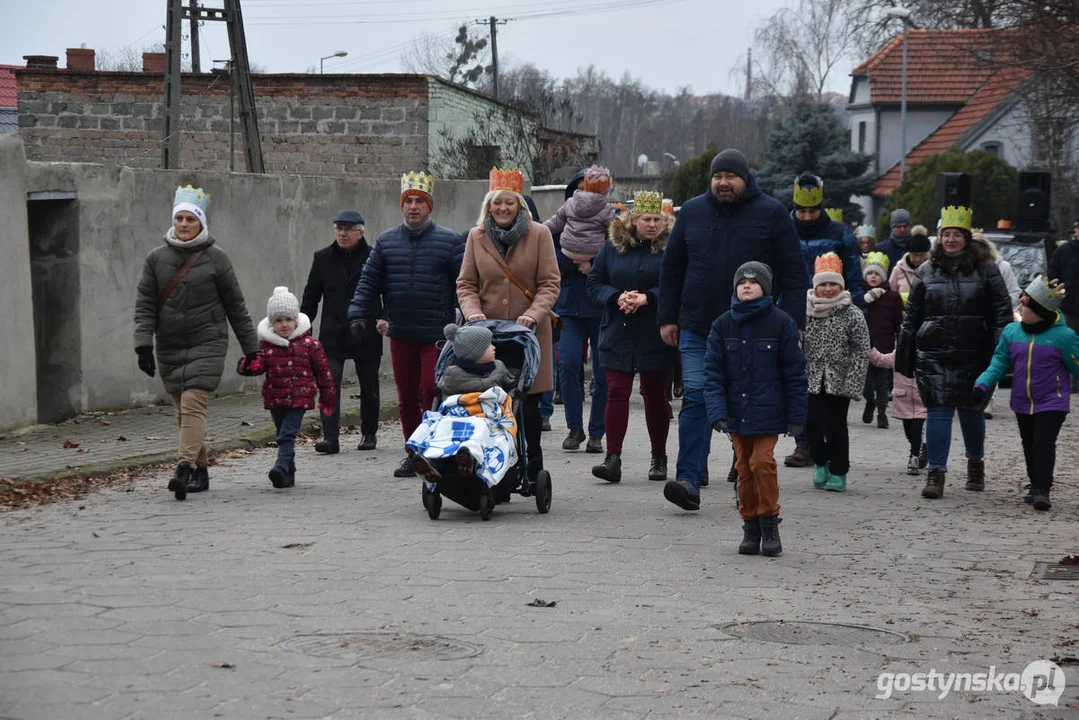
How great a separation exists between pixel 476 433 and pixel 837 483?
10.4ft

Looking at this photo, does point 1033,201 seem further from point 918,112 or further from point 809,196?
point 918,112

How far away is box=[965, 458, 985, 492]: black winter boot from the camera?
11.7 metres

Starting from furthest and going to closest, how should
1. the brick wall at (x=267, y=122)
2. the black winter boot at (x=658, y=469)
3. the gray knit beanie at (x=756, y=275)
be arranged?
the brick wall at (x=267, y=122), the black winter boot at (x=658, y=469), the gray knit beanie at (x=756, y=275)

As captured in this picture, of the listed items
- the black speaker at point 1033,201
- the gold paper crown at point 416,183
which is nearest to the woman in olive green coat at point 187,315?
the gold paper crown at point 416,183

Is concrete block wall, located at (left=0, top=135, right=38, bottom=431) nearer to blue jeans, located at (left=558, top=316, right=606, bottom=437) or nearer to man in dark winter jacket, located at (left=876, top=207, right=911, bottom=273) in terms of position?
blue jeans, located at (left=558, top=316, right=606, bottom=437)

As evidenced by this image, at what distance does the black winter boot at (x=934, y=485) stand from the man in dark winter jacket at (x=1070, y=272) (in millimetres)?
10890

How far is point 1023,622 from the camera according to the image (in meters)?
7.15

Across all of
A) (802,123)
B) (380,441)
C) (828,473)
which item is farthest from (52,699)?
(802,123)

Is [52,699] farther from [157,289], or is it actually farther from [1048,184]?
[1048,184]

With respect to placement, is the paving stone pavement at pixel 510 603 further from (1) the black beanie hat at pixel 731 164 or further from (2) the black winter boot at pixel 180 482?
(1) the black beanie hat at pixel 731 164

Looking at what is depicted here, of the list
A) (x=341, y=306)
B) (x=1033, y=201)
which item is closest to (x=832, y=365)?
(x=341, y=306)

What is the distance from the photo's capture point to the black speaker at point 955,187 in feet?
75.4

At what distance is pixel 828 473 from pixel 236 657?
→ 6.28 metres

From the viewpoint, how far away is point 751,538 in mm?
8656
